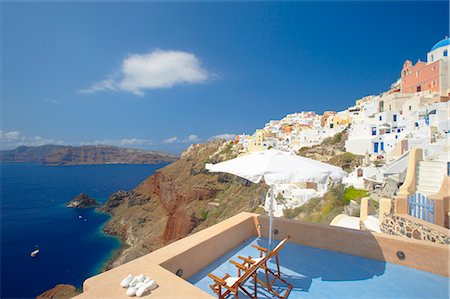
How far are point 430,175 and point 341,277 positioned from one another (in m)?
7.27

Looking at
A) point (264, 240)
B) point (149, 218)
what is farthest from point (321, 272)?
point (149, 218)

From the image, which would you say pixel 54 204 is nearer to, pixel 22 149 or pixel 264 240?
pixel 264 240

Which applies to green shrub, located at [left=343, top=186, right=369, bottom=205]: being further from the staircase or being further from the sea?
the sea

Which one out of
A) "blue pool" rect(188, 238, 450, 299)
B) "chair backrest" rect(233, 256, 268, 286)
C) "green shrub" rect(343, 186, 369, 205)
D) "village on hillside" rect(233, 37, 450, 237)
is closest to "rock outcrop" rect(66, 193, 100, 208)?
"village on hillside" rect(233, 37, 450, 237)

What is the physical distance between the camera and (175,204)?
103 ft

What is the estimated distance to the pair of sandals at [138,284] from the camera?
1744 mm

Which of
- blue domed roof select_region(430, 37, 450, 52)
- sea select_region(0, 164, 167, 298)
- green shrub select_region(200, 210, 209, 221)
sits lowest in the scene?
sea select_region(0, 164, 167, 298)

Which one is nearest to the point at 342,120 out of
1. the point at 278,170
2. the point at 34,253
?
the point at 278,170

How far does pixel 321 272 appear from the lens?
3.04 meters

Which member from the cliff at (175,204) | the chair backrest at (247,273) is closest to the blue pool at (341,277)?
the chair backrest at (247,273)

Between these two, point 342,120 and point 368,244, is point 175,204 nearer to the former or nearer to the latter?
point 342,120

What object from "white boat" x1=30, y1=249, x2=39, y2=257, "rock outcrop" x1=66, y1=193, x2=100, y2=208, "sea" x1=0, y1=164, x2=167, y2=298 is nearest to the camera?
"sea" x1=0, y1=164, x2=167, y2=298

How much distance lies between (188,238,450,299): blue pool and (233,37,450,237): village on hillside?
125 cm

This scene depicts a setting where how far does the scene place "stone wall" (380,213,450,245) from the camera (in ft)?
14.2
